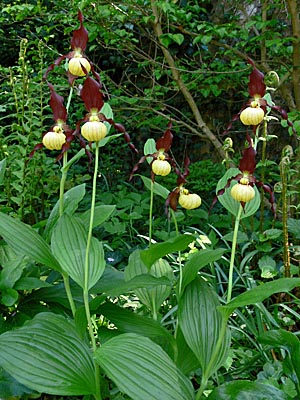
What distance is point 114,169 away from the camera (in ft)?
12.5

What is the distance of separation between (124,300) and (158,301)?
0.53 metres

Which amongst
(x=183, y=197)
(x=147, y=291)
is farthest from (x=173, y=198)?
(x=147, y=291)

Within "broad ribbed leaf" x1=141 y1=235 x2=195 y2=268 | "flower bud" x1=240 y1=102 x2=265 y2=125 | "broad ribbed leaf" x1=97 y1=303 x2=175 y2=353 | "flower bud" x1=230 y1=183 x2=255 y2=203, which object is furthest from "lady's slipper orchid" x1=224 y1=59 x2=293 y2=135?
"broad ribbed leaf" x1=97 y1=303 x2=175 y2=353

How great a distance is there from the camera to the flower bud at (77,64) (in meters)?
1.09

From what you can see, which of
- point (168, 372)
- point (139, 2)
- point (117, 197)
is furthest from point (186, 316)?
point (117, 197)

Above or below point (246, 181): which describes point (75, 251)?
below

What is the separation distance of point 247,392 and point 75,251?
1.60ft

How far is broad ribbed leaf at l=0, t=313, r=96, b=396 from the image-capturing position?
3.06 feet

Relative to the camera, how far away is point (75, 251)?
Answer: 113 centimetres

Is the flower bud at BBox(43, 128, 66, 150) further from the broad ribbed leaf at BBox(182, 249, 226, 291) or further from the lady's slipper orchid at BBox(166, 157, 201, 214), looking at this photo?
the broad ribbed leaf at BBox(182, 249, 226, 291)

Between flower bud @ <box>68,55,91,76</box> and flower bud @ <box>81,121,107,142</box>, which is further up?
flower bud @ <box>68,55,91,76</box>

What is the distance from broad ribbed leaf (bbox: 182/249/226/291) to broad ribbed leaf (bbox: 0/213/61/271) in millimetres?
314

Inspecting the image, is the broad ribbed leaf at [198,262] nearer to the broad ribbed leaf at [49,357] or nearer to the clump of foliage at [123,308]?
the clump of foliage at [123,308]

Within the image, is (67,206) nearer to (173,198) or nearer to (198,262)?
(173,198)
